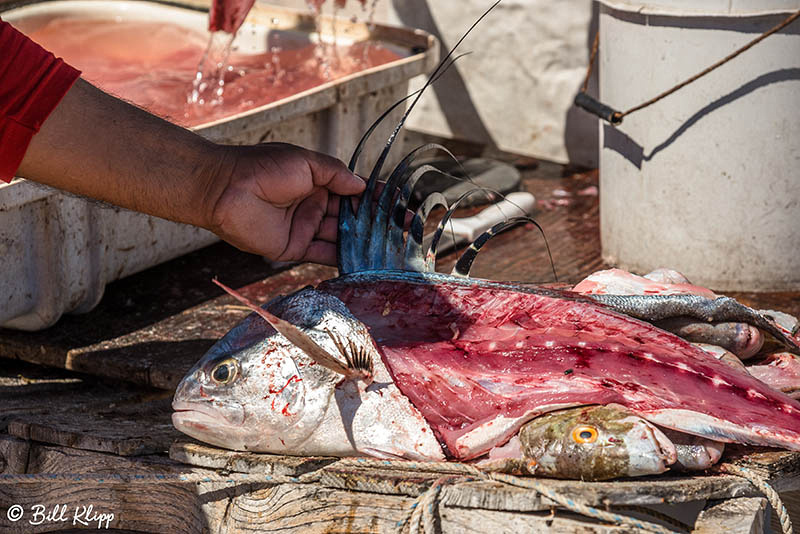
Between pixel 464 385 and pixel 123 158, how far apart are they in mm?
1015

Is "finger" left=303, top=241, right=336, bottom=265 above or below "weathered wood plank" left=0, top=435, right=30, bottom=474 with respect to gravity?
above

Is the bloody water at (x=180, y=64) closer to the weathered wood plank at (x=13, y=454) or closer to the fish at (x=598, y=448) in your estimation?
the weathered wood plank at (x=13, y=454)

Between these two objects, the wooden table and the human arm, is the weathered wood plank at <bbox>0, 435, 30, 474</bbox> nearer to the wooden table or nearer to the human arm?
the wooden table

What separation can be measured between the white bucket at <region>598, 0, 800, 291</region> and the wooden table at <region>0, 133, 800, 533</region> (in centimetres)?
25

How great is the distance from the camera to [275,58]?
6.18 metres

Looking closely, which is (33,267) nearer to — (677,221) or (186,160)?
(186,160)

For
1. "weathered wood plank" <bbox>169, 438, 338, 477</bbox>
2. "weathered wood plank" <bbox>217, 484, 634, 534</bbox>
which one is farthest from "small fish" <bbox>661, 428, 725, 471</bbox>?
"weathered wood plank" <bbox>169, 438, 338, 477</bbox>

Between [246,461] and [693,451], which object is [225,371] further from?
[693,451]

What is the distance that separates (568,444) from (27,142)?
→ 1.42m

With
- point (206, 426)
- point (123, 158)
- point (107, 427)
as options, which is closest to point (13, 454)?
point (107, 427)

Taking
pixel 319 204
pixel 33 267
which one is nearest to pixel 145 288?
pixel 33 267

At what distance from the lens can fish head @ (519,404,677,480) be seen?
229cm

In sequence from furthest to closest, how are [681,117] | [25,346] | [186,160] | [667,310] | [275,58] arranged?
[275,58], [681,117], [25,346], [667,310], [186,160]

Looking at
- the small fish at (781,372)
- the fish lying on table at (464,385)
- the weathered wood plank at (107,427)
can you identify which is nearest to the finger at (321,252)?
the fish lying on table at (464,385)
